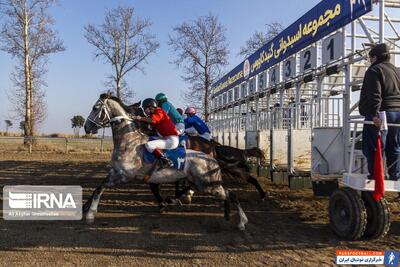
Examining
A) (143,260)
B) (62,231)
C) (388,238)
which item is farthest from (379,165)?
(62,231)

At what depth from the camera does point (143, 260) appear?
5039 mm

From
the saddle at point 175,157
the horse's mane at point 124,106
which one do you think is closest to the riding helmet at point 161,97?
the horse's mane at point 124,106

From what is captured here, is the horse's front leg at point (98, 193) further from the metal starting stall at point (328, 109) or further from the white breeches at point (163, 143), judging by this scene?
the metal starting stall at point (328, 109)

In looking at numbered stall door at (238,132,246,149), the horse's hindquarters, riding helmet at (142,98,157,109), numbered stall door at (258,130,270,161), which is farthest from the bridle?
numbered stall door at (238,132,246,149)

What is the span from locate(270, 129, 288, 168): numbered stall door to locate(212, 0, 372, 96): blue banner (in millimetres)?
2354

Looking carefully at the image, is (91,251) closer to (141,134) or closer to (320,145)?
(141,134)

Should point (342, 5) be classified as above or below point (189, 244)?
above

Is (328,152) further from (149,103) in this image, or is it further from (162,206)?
(149,103)

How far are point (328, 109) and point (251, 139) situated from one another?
2791mm

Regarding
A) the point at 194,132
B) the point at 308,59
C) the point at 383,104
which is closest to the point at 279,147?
the point at 308,59

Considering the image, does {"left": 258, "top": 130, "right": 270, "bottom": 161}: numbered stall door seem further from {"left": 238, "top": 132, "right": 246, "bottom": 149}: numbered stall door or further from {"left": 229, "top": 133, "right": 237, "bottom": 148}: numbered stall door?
{"left": 229, "top": 133, "right": 237, "bottom": 148}: numbered stall door

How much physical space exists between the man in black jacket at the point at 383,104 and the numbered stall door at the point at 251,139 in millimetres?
7380

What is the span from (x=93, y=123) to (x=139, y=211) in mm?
1929

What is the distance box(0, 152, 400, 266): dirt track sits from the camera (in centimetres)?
508
